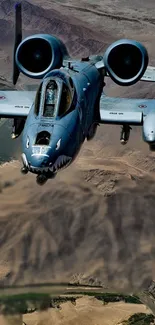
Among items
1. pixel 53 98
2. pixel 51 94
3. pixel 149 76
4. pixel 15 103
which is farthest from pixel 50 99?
pixel 149 76

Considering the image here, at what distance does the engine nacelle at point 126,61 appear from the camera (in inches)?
1223

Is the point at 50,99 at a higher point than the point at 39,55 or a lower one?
lower

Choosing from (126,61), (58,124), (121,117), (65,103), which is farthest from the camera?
(126,61)

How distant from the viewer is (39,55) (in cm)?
3203

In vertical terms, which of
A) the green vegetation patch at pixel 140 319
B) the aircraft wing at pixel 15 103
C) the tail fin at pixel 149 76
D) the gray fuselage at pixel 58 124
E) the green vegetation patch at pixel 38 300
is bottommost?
the green vegetation patch at pixel 140 319

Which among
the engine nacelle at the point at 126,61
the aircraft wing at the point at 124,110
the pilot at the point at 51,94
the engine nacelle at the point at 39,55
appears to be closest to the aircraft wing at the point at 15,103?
the engine nacelle at the point at 39,55

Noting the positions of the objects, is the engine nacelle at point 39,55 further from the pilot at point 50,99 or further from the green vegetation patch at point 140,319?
the green vegetation patch at point 140,319

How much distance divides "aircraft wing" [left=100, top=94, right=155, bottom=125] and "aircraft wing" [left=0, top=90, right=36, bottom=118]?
4.44 metres

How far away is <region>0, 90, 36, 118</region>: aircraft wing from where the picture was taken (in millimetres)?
29812

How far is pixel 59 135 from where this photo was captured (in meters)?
24.1

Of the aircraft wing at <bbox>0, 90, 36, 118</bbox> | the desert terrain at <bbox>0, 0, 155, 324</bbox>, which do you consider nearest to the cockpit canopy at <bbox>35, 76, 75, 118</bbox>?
the aircraft wing at <bbox>0, 90, 36, 118</bbox>

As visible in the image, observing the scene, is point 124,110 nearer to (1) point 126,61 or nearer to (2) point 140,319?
(1) point 126,61

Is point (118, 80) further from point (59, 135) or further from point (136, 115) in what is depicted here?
point (59, 135)

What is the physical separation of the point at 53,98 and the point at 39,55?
7.60m
